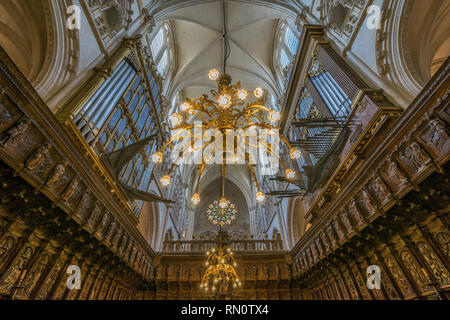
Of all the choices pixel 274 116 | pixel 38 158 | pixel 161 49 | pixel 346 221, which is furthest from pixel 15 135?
pixel 161 49

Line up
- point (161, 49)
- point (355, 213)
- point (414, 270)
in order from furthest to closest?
1. point (161, 49)
2. point (355, 213)
3. point (414, 270)

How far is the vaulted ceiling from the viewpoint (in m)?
13.2

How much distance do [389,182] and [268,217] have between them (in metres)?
12.7

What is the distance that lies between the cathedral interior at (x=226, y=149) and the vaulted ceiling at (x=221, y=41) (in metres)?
1.75

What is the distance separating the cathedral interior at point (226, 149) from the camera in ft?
12.1

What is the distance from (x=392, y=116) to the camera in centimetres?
465

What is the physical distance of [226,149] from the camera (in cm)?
548

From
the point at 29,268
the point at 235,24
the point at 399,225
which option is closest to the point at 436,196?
the point at 399,225

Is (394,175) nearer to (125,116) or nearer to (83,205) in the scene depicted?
(83,205)

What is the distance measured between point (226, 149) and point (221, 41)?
12552 millimetres

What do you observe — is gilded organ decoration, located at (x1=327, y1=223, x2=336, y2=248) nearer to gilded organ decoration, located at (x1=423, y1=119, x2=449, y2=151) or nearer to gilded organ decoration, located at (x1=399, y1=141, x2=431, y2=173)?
gilded organ decoration, located at (x1=399, y1=141, x2=431, y2=173)

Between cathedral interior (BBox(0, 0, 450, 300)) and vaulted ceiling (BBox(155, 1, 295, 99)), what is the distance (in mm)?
1745

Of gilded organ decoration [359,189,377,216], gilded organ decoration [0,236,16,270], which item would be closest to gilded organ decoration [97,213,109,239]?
gilded organ decoration [0,236,16,270]
